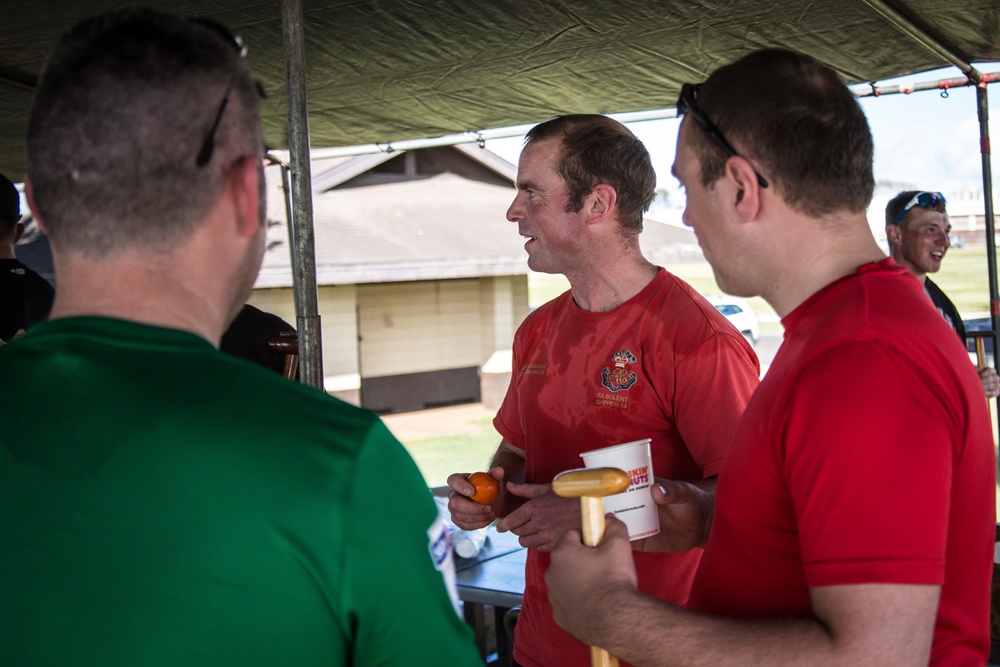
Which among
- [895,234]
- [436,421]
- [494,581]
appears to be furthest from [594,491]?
[436,421]

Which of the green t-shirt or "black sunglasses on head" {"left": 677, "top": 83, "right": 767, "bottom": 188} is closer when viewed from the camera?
A: the green t-shirt

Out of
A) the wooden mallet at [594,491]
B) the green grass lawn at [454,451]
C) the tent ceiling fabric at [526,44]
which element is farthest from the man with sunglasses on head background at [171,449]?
the green grass lawn at [454,451]

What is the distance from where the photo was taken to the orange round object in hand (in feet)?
7.51

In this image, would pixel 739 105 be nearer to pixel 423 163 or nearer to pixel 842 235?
pixel 842 235

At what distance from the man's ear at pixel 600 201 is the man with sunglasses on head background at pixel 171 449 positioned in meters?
1.65

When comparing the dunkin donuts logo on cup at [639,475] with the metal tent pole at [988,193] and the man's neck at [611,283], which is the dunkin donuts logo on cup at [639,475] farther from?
the metal tent pole at [988,193]

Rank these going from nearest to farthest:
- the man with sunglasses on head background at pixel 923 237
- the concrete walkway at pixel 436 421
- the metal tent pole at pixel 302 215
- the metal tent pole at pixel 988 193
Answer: the metal tent pole at pixel 302 215
the metal tent pole at pixel 988 193
the man with sunglasses on head background at pixel 923 237
the concrete walkway at pixel 436 421

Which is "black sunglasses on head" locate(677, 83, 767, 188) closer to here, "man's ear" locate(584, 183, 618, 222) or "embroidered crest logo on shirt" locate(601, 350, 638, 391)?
"embroidered crest logo on shirt" locate(601, 350, 638, 391)

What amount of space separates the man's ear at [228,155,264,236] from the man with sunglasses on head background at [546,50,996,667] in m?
0.71

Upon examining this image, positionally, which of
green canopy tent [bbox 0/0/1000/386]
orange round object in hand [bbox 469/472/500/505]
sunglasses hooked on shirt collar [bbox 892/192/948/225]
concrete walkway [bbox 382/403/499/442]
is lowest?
concrete walkway [bbox 382/403/499/442]

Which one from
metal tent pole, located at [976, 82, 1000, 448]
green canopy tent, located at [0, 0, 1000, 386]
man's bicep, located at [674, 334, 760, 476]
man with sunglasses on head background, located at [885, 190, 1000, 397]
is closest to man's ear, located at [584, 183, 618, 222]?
man's bicep, located at [674, 334, 760, 476]

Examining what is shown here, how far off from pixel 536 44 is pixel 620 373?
2461 millimetres

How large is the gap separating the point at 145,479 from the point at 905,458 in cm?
90

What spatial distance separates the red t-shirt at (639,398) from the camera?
2.17 meters
